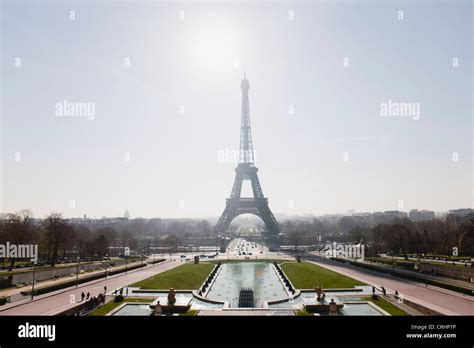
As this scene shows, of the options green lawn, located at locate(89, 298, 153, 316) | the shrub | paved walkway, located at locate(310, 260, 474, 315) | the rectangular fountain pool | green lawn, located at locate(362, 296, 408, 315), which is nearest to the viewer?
green lawn, located at locate(362, 296, 408, 315)

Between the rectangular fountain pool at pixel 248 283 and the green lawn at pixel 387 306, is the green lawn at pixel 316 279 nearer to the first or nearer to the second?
the rectangular fountain pool at pixel 248 283

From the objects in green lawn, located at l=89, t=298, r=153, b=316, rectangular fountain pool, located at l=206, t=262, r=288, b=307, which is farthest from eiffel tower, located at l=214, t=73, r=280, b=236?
green lawn, located at l=89, t=298, r=153, b=316

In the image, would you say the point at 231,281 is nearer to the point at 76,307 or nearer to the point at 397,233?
the point at 76,307

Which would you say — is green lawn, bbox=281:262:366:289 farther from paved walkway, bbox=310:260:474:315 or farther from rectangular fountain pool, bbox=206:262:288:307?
paved walkway, bbox=310:260:474:315

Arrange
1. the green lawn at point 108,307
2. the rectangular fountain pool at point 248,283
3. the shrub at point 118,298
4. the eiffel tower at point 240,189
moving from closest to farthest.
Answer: the green lawn at point 108,307, the shrub at point 118,298, the rectangular fountain pool at point 248,283, the eiffel tower at point 240,189

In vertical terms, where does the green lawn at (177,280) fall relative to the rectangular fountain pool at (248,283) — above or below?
above

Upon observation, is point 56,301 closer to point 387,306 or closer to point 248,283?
point 248,283

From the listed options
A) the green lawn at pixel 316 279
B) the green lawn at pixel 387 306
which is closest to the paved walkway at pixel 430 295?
the green lawn at pixel 387 306

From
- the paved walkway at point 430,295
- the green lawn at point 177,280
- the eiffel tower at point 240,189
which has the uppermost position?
the eiffel tower at point 240,189
